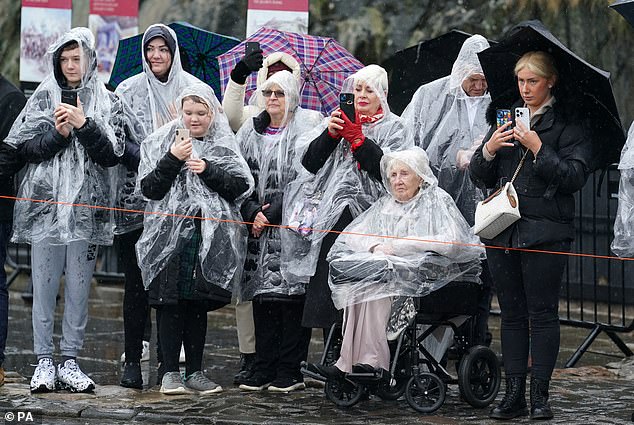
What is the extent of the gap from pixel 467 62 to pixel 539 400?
6.75 ft

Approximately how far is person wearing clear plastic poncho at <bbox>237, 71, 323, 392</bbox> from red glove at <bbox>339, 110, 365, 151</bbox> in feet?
1.77

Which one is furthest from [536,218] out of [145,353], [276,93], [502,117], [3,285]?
[145,353]

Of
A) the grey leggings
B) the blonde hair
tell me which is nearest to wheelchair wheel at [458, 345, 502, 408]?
the blonde hair

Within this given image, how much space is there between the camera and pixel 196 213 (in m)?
7.43

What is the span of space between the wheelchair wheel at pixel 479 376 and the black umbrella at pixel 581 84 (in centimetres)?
119

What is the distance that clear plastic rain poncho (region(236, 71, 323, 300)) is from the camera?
7.57 meters

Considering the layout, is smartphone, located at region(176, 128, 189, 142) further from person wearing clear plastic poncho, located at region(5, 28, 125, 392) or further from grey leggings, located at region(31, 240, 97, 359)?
grey leggings, located at region(31, 240, 97, 359)

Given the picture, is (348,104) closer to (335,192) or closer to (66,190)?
(335,192)

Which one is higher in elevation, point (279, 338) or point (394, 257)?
point (394, 257)

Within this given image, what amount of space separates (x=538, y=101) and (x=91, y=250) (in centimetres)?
270

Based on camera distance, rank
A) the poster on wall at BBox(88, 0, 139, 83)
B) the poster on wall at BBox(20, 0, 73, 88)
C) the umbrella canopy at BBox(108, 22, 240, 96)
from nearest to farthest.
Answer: the umbrella canopy at BBox(108, 22, 240, 96) < the poster on wall at BBox(20, 0, 73, 88) < the poster on wall at BBox(88, 0, 139, 83)

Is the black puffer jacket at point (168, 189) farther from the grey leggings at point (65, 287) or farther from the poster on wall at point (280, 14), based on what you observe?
the poster on wall at point (280, 14)

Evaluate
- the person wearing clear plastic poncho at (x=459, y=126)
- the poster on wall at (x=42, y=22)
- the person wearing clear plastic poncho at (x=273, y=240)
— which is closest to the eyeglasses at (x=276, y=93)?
the person wearing clear plastic poncho at (x=273, y=240)

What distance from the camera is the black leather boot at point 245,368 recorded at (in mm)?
7832
